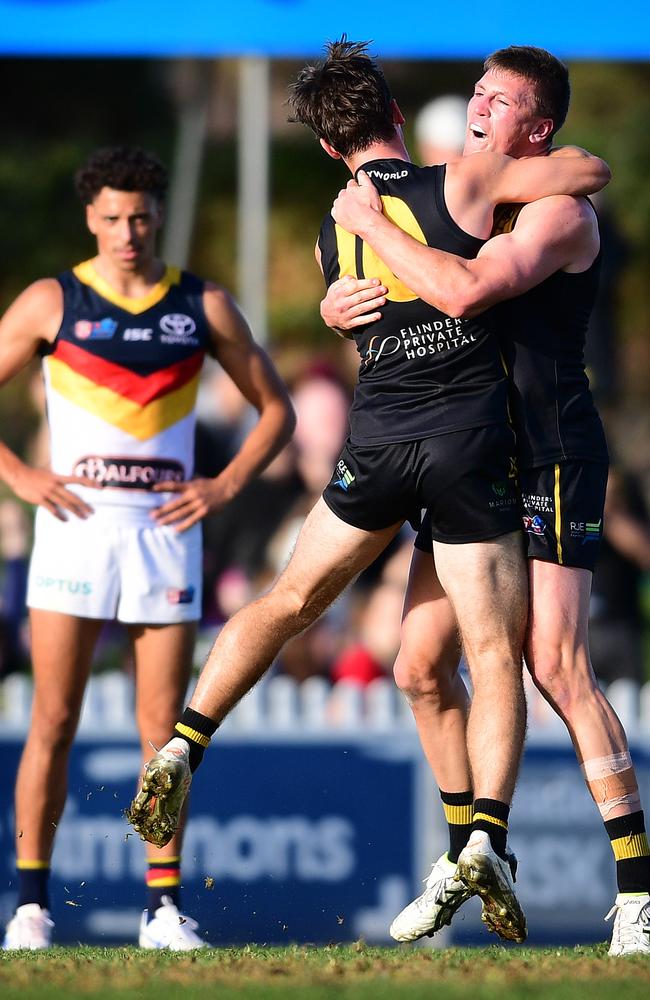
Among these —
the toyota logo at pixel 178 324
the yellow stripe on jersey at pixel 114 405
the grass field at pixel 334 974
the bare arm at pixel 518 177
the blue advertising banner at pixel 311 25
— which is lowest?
the grass field at pixel 334 974

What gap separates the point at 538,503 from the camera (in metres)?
5.02

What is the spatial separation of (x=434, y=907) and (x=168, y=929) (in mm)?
1460

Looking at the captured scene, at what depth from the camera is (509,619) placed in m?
4.95

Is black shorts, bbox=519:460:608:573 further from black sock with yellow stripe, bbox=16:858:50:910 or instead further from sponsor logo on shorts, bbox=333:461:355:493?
black sock with yellow stripe, bbox=16:858:50:910

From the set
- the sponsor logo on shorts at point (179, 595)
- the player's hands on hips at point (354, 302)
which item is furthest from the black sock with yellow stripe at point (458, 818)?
the player's hands on hips at point (354, 302)

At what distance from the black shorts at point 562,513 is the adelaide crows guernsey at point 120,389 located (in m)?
1.99

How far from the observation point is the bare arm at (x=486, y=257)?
477 cm

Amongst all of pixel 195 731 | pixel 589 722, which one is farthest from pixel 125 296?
pixel 589 722

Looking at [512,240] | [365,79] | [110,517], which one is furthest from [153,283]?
A: [512,240]

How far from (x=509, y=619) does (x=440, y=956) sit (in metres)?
1.14

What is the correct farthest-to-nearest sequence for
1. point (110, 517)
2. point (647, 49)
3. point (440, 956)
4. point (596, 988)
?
1. point (647, 49)
2. point (110, 517)
3. point (440, 956)
4. point (596, 988)

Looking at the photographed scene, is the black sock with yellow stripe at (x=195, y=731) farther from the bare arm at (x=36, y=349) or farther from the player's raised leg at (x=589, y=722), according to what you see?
the bare arm at (x=36, y=349)

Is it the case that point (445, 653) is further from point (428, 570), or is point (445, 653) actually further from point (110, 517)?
point (110, 517)

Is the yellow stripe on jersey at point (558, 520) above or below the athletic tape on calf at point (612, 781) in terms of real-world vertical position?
above
